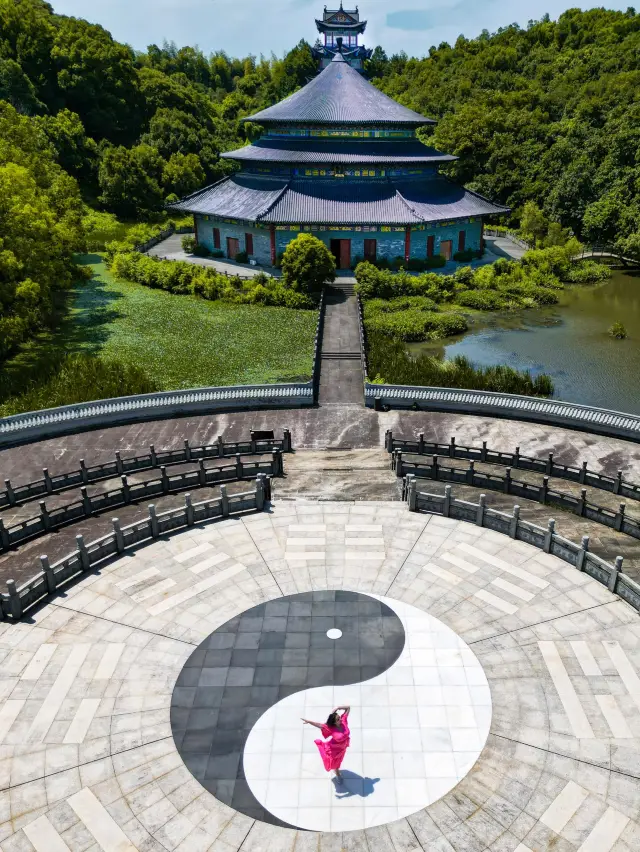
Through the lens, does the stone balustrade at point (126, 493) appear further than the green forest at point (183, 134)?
No

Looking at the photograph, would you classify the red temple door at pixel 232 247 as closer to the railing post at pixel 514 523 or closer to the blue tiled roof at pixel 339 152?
the blue tiled roof at pixel 339 152

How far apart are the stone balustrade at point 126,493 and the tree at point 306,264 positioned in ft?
106

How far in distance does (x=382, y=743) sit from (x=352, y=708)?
4.02 ft

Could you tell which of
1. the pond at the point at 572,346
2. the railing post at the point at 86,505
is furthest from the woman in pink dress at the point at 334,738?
the pond at the point at 572,346

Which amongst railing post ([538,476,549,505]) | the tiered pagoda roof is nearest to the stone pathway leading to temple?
the tiered pagoda roof

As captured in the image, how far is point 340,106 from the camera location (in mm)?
73375

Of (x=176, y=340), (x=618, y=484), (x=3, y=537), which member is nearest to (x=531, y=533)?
(x=618, y=484)

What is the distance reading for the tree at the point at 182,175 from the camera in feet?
331

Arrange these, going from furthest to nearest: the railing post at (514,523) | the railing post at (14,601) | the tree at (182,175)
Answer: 1. the tree at (182,175)
2. the railing post at (514,523)
3. the railing post at (14,601)

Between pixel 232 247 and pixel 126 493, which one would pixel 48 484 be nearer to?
pixel 126 493

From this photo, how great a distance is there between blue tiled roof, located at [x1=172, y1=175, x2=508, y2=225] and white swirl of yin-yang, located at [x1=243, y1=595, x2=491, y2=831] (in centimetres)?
5491

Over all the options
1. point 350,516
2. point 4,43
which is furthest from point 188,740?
point 4,43

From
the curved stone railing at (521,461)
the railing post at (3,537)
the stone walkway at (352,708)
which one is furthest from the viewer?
the curved stone railing at (521,461)

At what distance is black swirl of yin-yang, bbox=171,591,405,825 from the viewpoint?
1468 centimetres
